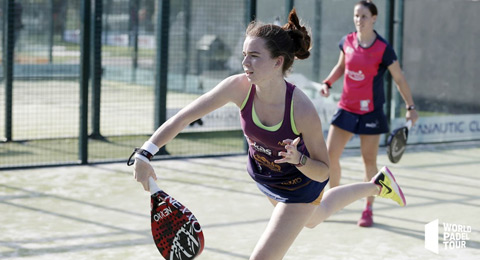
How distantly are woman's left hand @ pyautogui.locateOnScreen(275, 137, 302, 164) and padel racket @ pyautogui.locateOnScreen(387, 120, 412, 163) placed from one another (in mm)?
3299

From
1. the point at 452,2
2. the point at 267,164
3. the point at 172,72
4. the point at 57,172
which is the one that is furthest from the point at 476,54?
the point at 267,164

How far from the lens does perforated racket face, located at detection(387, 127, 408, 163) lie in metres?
7.59

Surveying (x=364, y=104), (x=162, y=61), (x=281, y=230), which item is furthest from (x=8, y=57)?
(x=281, y=230)

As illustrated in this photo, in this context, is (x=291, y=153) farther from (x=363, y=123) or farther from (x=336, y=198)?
(x=363, y=123)

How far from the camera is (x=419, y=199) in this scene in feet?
27.8

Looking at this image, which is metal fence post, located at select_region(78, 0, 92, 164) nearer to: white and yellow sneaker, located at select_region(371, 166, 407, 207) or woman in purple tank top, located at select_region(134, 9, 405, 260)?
white and yellow sneaker, located at select_region(371, 166, 407, 207)

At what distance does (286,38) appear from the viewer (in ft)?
15.5

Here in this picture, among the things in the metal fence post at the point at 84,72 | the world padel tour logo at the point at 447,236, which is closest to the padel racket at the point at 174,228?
the world padel tour logo at the point at 447,236

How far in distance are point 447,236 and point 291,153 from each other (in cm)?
307

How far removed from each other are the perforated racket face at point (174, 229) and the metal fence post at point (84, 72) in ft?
17.3

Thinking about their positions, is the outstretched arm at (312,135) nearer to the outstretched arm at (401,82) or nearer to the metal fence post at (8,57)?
the outstretched arm at (401,82)

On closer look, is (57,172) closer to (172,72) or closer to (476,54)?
(172,72)

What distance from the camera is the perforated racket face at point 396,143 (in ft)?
24.9

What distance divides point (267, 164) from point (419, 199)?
4.00 m
